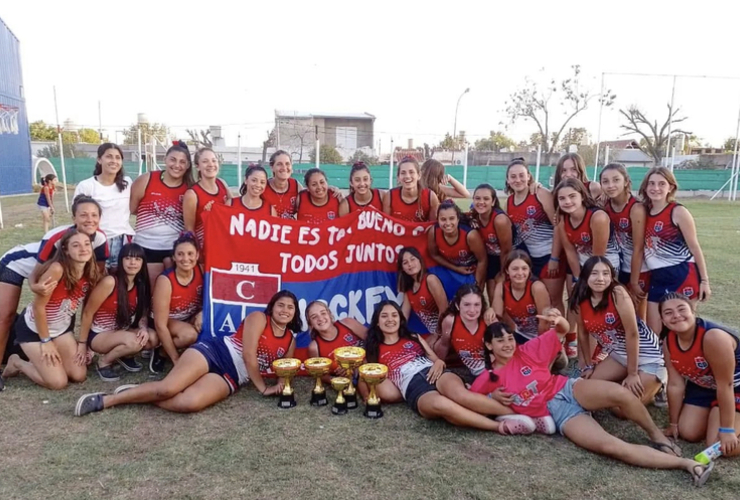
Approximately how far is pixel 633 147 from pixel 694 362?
163 feet

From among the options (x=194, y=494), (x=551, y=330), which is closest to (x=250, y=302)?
(x=194, y=494)

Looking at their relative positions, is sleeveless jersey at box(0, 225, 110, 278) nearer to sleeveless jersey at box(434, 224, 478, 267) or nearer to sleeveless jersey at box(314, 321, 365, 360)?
sleeveless jersey at box(314, 321, 365, 360)

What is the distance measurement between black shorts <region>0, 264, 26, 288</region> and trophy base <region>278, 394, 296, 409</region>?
84.3 inches

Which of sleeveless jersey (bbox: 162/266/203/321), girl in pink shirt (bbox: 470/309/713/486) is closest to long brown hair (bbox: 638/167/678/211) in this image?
girl in pink shirt (bbox: 470/309/713/486)

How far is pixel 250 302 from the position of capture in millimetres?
4566

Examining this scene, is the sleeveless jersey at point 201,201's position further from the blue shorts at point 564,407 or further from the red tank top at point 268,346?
the blue shorts at point 564,407

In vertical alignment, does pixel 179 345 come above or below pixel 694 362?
below

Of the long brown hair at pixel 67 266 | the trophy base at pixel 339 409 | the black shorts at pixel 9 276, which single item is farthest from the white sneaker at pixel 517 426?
the black shorts at pixel 9 276

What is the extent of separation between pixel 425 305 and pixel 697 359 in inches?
78.4

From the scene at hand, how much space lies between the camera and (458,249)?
4641mm

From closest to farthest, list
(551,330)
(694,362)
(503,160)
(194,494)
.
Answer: (194,494), (694,362), (551,330), (503,160)

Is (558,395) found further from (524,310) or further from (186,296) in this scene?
(186,296)

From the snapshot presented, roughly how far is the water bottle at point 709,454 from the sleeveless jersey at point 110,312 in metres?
3.82

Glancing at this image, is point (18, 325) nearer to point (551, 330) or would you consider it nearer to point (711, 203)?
point (551, 330)
